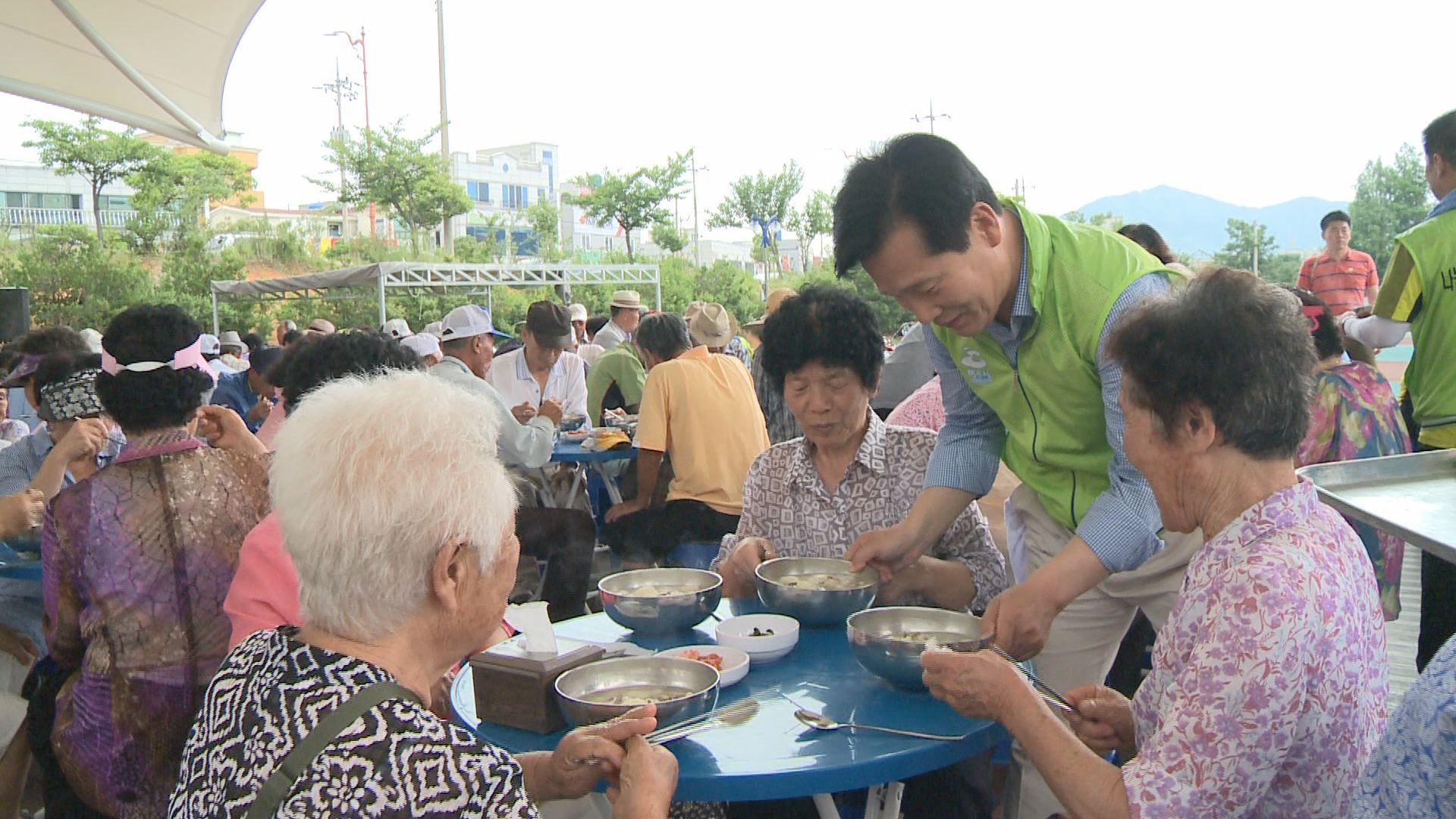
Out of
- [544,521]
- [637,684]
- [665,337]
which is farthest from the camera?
[665,337]

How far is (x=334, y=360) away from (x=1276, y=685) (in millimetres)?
2053

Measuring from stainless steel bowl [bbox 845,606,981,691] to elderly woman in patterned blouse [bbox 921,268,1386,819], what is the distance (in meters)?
0.22

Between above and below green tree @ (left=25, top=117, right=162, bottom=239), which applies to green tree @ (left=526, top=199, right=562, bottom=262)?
below

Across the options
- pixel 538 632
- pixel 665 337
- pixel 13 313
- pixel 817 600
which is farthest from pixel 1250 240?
pixel 538 632

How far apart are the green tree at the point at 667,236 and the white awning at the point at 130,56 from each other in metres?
28.3

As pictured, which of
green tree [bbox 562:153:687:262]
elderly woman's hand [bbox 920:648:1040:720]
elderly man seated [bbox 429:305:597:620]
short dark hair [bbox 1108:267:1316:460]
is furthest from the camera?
green tree [bbox 562:153:687:262]

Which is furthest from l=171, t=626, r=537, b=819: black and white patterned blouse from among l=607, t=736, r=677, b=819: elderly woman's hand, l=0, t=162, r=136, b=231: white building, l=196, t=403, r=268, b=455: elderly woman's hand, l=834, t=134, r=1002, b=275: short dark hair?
l=0, t=162, r=136, b=231: white building

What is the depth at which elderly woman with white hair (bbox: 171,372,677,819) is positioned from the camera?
3.59 feet

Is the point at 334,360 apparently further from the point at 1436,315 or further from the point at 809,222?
the point at 809,222

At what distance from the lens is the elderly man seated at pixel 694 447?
4520 millimetres

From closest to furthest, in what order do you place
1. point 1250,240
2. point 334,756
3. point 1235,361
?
1. point 334,756
2. point 1235,361
3. point 1250,240

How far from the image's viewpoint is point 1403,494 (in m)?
2.01

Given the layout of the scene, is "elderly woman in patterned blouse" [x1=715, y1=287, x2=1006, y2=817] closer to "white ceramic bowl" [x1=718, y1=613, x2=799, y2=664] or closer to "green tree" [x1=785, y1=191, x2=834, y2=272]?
"white ceramic bowl" [x1=718, y1=613, x2=799, y2=664]

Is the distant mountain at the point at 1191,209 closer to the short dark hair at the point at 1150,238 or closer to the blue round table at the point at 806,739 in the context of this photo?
the short dark hair at the point at 1150,238
